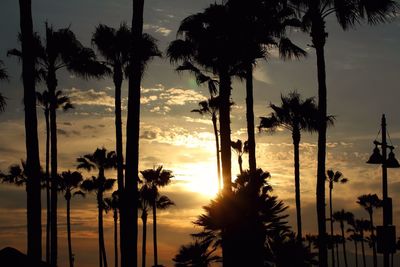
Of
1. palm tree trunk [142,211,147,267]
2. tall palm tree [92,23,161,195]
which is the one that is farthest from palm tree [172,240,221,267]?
palm tree trunk [142,211,147,267]

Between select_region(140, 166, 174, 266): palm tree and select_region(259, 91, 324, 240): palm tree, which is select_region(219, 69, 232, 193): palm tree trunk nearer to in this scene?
select_region(259, 91, 324, 240): palm tree

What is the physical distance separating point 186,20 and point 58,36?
9201 mm

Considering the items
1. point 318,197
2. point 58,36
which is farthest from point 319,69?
point 58,36

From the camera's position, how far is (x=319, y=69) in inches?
1033

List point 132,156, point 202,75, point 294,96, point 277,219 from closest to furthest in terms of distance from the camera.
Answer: point 132,156, point 277,219, point 202,75, point 294,96

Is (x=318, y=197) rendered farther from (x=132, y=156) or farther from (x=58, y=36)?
(x=58, y=36)

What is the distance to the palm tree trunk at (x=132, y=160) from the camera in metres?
18.7

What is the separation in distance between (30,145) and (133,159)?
421 centimetres

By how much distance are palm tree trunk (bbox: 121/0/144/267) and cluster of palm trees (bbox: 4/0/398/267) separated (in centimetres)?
3

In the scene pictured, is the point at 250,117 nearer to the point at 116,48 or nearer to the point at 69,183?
the point at 116,48

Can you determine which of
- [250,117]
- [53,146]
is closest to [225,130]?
[250,117]

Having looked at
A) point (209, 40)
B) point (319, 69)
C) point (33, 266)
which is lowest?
point (33, 266)

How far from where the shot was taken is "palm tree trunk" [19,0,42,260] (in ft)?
68.3

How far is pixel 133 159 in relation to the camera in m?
19.5
